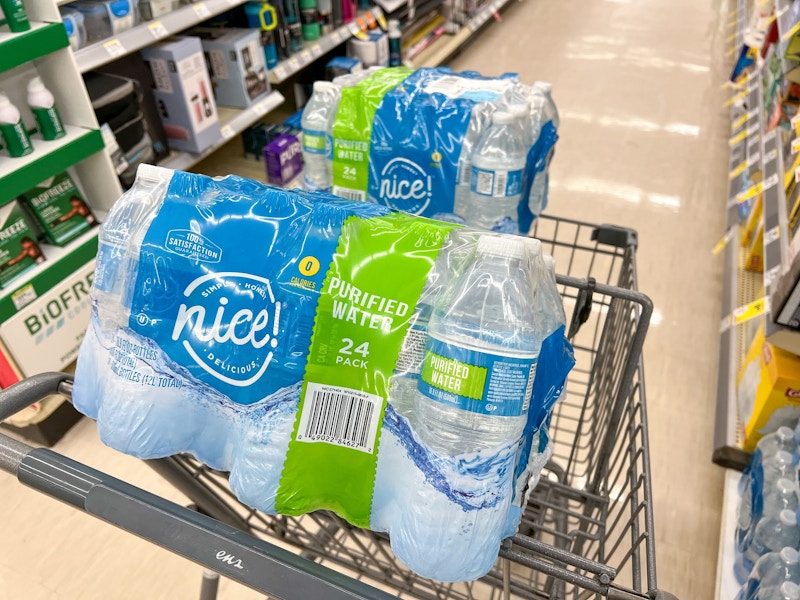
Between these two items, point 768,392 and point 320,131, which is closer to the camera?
point 320,131

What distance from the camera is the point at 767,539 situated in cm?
139

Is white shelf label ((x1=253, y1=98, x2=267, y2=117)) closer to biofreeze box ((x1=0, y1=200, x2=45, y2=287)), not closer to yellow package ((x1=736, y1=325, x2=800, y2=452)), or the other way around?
biofreeze box ((x1=0, y1=200, x2=45, y2=287))

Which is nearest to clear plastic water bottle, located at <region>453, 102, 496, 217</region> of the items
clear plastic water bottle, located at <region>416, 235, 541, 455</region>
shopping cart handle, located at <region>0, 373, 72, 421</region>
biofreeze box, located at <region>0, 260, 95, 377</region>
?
clear plastic water bottle, located at <region>416, 235, 541, 455</region>

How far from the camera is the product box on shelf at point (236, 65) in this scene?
234 centimetres

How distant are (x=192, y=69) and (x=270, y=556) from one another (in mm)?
2032

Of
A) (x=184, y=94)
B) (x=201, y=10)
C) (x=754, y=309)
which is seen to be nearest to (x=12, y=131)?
(x=184, y=94)

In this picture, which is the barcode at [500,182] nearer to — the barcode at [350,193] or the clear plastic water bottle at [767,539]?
the barcode at [350,193]

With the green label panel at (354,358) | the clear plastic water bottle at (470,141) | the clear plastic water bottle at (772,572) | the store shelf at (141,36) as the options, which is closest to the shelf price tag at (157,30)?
the store shelf at (141,36)

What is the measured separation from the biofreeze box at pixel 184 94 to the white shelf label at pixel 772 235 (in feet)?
6.58

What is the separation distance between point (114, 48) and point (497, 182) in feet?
4.30

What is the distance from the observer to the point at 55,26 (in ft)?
5.06

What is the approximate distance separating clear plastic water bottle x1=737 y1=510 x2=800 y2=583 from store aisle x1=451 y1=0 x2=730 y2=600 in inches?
6.3

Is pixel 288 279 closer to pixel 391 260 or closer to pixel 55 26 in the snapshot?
pixel 391 260

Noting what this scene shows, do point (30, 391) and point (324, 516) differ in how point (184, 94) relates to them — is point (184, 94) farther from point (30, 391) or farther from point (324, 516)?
point (324, 516)
